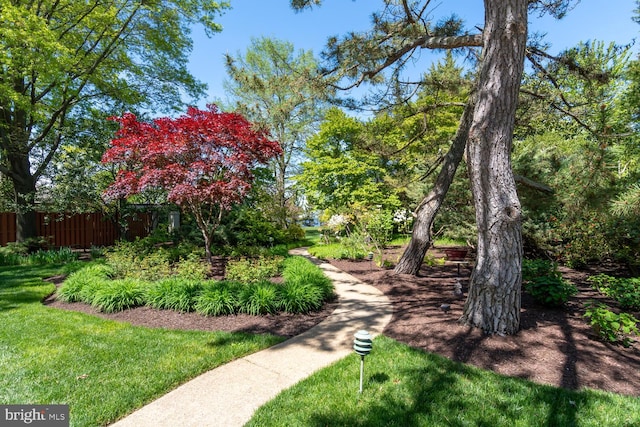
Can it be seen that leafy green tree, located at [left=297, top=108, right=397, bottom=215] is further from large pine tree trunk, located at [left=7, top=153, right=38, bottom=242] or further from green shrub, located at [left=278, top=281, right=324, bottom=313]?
large pine tree trunk, located at [left=7, top=153, right=38, bottom=242]

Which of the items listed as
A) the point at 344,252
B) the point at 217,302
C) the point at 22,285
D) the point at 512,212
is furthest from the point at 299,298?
the point at 22,285

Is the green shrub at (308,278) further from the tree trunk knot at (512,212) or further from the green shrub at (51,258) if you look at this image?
the green shrub at (51,258)

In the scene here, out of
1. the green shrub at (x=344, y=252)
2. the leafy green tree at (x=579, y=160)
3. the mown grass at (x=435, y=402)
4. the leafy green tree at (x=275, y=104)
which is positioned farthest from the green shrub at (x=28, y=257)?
the leafy green tree at (x=579, y=160)

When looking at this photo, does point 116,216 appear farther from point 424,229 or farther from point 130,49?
point 424,229

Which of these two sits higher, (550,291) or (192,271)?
(192,271)

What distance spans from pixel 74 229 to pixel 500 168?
13.8 meters

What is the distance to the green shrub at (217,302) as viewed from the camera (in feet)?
14.9

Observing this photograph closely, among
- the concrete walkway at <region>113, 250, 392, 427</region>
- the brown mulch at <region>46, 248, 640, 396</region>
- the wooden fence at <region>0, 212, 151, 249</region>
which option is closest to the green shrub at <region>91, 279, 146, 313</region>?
the brown mulch at <region>46, 248, 640, 396</region>

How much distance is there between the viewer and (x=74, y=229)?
11359 mm

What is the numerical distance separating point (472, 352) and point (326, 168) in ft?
40.1

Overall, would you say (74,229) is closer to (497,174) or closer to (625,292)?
(497,174)

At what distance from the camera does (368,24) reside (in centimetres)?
575

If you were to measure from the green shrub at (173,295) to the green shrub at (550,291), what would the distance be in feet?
17.6

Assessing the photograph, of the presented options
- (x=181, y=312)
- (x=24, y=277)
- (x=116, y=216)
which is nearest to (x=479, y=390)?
(x=181, y=312)
